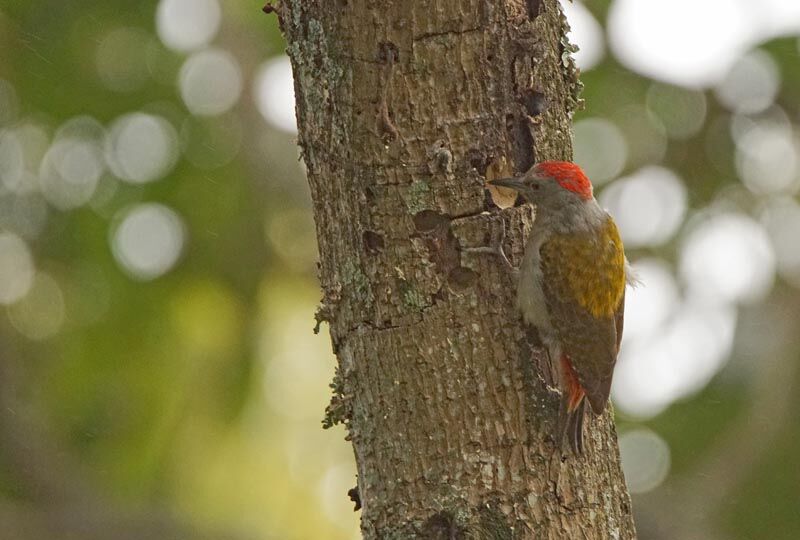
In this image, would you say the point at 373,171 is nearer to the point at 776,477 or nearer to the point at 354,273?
the point at 354,273

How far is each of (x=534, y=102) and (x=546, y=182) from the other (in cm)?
37

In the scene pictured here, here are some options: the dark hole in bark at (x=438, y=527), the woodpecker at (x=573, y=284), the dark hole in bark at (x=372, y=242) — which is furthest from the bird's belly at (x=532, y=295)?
the dark hole in bark at (x=438, y=527)

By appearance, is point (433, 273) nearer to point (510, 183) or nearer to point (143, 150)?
point (510, 183)

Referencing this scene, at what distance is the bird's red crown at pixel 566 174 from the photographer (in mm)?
4574

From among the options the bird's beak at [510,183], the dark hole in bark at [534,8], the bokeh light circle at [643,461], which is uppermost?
the bokeh light circle at [643,461]

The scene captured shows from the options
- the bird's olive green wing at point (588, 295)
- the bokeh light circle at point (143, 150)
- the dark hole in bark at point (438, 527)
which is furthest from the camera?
the bokeh light circle at point (143, 150)

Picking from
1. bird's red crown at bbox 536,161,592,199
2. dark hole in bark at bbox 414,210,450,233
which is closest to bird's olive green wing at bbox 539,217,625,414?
bird's red crown at bbox 536,161,592,199

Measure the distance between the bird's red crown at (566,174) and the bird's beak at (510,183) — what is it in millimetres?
103

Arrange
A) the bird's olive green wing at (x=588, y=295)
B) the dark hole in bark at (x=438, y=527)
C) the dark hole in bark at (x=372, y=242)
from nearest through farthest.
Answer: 1. the dark hole in bark at (x=438, y=527)
2. the dark hole in bark at (x=372, y=242)
3. the bird's olive green wing at (x=588, y=295)

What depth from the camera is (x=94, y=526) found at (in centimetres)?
934

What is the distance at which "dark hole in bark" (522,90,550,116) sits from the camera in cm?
445

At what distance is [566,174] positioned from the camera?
4.79 m

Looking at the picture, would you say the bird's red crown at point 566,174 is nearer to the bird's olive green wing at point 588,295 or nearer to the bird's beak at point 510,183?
the bird's beak at point 510,183

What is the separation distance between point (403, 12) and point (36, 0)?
207 inches
